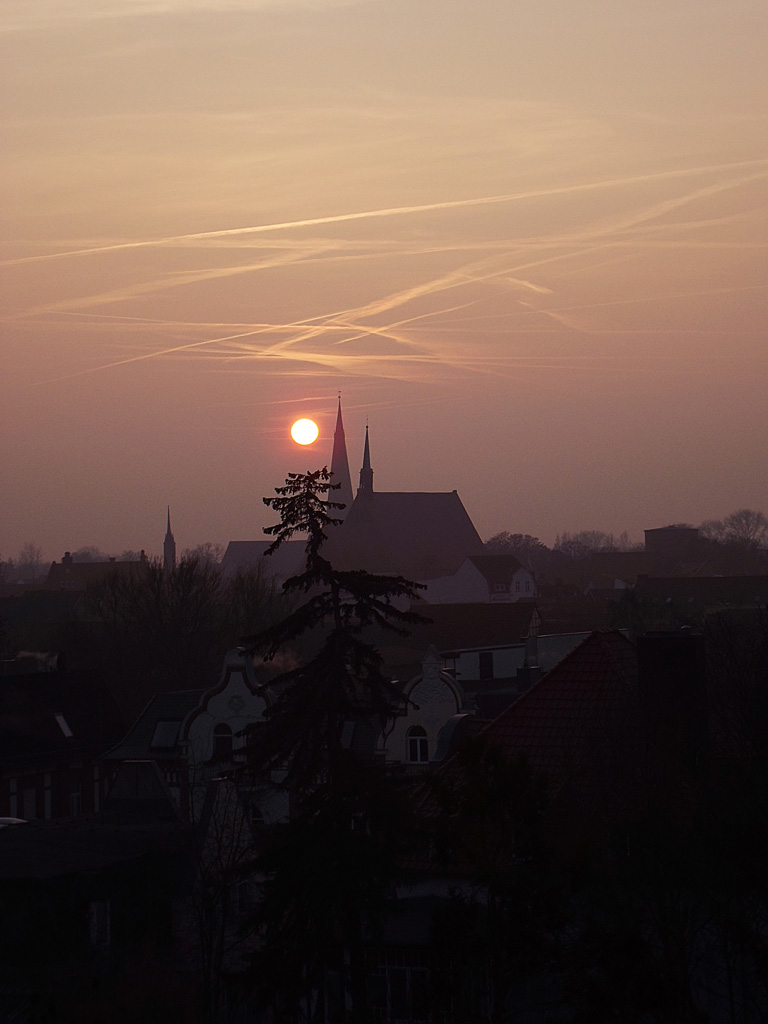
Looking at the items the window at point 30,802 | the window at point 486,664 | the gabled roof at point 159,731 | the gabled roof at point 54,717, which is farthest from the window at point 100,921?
the window at point 486,664

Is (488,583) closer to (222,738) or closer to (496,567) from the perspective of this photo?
(496,567)

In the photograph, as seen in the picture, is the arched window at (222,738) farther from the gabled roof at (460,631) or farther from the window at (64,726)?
the gabled roof at (460,631)

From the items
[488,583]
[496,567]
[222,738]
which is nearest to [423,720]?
[222,738]

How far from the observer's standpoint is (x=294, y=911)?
18609mm

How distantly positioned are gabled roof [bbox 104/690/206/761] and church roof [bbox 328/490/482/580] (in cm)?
12172

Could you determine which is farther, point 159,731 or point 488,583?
point 488,583

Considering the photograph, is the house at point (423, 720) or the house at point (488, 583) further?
the house at point (488, 583)

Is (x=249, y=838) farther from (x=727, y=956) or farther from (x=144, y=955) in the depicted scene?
(x=727, y=956)

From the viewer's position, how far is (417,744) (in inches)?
1529

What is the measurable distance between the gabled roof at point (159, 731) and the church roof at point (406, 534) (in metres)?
122

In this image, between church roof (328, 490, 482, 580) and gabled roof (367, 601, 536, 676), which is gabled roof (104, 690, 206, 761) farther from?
church roof (328, 490, 482, 580)

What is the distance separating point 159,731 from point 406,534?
13292cm

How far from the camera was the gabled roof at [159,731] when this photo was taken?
Answer: 156 feet

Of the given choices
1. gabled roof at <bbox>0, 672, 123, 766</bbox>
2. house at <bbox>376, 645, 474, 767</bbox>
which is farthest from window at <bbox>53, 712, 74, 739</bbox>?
house at <bbox>376, 645, 474, 767</bbox>
